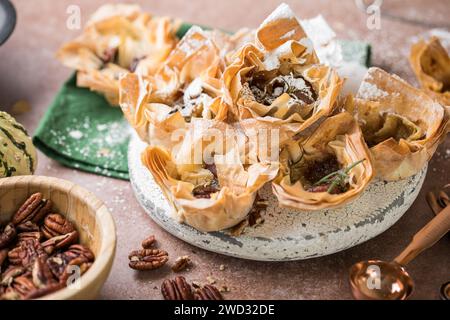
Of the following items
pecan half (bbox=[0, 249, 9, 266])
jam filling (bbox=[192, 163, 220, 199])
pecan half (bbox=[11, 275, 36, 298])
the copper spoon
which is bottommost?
the copper spoon

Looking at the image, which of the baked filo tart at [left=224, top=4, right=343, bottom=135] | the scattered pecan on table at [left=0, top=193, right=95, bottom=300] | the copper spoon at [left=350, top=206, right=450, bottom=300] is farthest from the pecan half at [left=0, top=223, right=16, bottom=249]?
the copper spoon at [left=350, top=206, right=450, bottom=300]

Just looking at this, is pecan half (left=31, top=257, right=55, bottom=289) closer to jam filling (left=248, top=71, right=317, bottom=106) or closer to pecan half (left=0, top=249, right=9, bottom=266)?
pecan half (left=0, top=249, right=9, bottom=266)

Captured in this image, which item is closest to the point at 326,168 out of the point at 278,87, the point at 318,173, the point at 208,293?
the point at 318,173

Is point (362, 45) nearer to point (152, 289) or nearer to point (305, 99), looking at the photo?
point (305, 99)

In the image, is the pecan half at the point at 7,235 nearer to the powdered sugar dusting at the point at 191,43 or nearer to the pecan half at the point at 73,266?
the pecan half at the point at 73,266

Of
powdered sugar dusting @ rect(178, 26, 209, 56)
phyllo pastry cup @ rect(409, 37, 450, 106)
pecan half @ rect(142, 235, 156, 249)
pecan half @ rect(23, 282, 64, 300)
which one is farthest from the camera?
phyllo pastry cup @ rect(409, 37, 450, 106)

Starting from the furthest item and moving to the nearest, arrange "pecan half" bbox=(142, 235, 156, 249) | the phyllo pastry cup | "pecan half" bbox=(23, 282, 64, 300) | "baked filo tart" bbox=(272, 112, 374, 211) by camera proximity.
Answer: the phyllo pastry cup
"pecan half" bbox=(142, 235, 156, 249)
"baked filo tart" bbox=(272, 112, 374, 211)
"pecan half" bbox=(23, 282, 64, 300)

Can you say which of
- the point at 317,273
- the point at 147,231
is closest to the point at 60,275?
the point at 147,231

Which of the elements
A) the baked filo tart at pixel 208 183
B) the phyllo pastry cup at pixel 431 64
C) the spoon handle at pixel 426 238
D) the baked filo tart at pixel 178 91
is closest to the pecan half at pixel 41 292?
the baked filo tart at pixel 208 183
